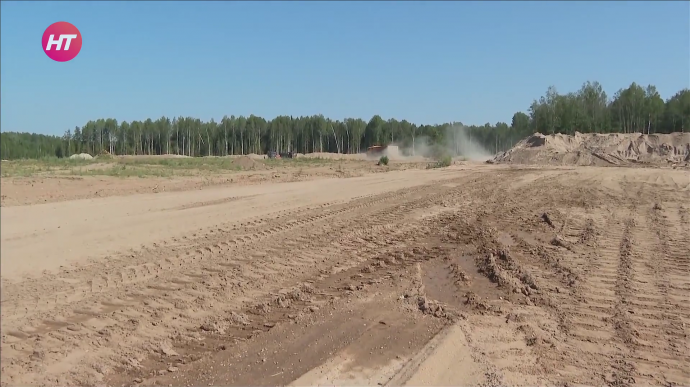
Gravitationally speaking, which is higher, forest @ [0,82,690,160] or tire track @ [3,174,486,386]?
forest @ [0,82,690,160]

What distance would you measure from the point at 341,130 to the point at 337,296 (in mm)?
91855

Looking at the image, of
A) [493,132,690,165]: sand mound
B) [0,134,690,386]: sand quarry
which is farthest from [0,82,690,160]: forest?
[0,134,690,386]: sand quarry

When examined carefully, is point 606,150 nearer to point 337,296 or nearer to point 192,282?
point 337,296

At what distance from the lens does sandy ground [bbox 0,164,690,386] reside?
14.7 ft

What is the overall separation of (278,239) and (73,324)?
4.73 meters

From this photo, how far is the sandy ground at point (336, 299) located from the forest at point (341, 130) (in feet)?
193

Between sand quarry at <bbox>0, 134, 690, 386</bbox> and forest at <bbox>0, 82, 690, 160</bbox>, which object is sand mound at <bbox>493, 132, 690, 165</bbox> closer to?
forest at <bbox>0, 82, 690, 160</bbox>

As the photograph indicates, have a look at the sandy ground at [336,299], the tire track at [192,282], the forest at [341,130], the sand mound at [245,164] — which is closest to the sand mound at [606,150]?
the forest at [341,130]

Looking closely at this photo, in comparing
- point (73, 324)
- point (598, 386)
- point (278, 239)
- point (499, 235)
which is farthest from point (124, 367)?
point (499, 235)

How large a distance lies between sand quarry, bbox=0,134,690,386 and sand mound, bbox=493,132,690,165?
34667 millimetres

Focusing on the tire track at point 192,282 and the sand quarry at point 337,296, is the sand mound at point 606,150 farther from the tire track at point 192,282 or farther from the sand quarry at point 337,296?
the tire track at point 192,282

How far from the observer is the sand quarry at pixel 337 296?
4.50 meters

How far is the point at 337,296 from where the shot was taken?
6426 millimetres

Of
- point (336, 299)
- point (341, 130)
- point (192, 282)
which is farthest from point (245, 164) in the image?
point (341, 130)
